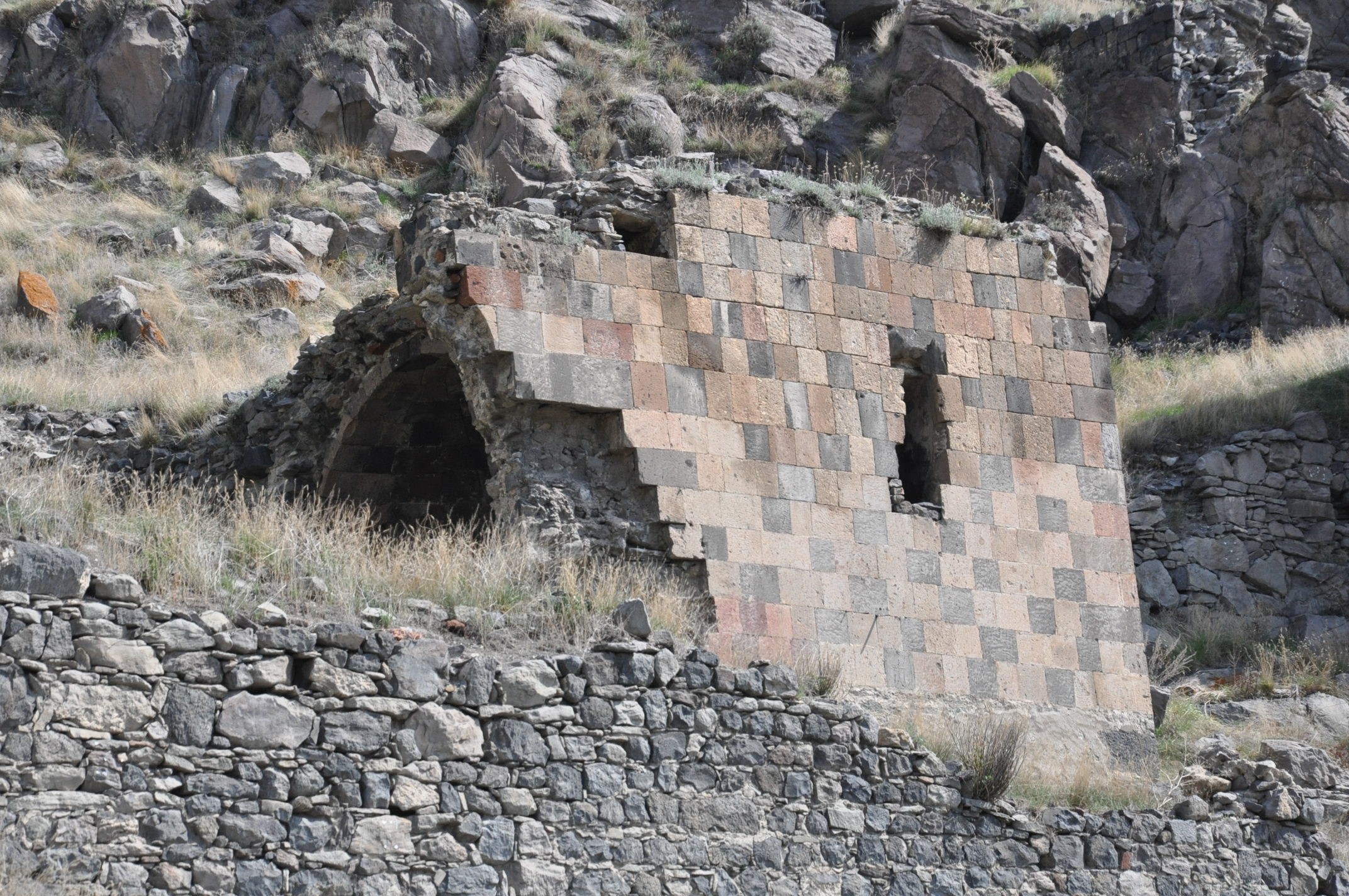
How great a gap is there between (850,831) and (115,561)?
13.5 ft

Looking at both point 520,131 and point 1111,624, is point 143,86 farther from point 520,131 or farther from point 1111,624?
point 1111,624

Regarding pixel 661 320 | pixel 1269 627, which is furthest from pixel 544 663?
pixel 1269 627

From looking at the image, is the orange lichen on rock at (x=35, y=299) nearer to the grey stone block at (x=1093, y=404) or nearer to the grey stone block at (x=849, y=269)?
the grey stone block at (x=849, y=269)

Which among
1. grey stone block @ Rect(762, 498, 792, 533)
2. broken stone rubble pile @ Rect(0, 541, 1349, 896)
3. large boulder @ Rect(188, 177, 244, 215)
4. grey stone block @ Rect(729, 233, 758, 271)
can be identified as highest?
large boulder @ Rect(188, 177, 244, 215)

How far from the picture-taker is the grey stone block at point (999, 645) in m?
11.7

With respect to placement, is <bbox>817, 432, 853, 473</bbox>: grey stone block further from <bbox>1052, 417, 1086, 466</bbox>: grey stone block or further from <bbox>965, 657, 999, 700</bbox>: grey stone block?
<bbox>1052, 417, 1086, 466</bbox>: grey stone block

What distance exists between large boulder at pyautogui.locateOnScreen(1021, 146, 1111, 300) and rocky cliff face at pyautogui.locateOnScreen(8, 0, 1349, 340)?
0.04 meters

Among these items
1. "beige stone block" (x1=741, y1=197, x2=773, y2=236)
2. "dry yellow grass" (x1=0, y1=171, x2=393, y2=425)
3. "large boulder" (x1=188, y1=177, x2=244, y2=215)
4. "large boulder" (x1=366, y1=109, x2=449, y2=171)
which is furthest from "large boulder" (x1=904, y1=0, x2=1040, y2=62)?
"beige stone block" (x1=741, y1=197, x2=773, y2=236)

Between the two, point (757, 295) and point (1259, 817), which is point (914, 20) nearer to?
point (757, 295)

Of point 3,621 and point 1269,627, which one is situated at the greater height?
point 1269,627

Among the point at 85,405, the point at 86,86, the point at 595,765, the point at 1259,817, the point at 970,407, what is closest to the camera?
the point at 595,765

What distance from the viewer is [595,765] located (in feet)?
28.0

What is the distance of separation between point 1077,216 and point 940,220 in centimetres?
1015

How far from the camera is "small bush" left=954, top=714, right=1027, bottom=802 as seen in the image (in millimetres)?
9766
